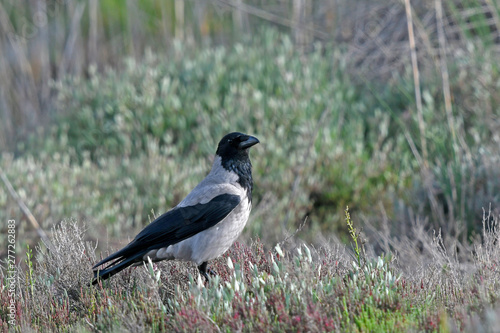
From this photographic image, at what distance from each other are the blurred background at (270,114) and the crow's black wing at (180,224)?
1.72 meters

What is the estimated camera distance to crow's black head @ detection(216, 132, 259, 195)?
4789 millimetres

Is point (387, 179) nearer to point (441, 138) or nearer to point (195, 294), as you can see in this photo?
point (441, 138)

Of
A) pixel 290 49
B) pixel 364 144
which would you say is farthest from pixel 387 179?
pixel 290 49

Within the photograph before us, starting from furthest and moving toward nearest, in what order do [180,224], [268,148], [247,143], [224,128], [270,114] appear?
[270,114], [224,128], [268,148], [247,143], [180,224]

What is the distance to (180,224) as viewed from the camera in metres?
4.39

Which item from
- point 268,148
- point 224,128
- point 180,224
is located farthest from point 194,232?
point 224,128

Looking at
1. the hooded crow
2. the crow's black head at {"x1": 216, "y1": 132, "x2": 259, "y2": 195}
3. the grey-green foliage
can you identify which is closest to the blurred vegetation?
the grey-green foliage

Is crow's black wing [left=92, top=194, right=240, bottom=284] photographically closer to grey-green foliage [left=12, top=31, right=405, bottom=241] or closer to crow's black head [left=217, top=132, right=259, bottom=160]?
crow's black head [left=217, top=132, right=259, bottom=160]

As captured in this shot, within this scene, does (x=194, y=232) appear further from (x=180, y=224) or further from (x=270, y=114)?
(x=270, y=114)

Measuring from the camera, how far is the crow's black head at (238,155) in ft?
15.7

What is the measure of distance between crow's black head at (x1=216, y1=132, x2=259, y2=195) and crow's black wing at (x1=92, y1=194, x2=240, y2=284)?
13.1 inches

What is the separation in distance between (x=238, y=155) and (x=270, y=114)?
3.18 m

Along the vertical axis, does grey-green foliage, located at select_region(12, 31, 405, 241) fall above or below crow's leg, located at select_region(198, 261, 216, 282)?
above

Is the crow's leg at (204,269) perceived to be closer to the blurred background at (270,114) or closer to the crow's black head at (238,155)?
the crow's black head at (238,155)
